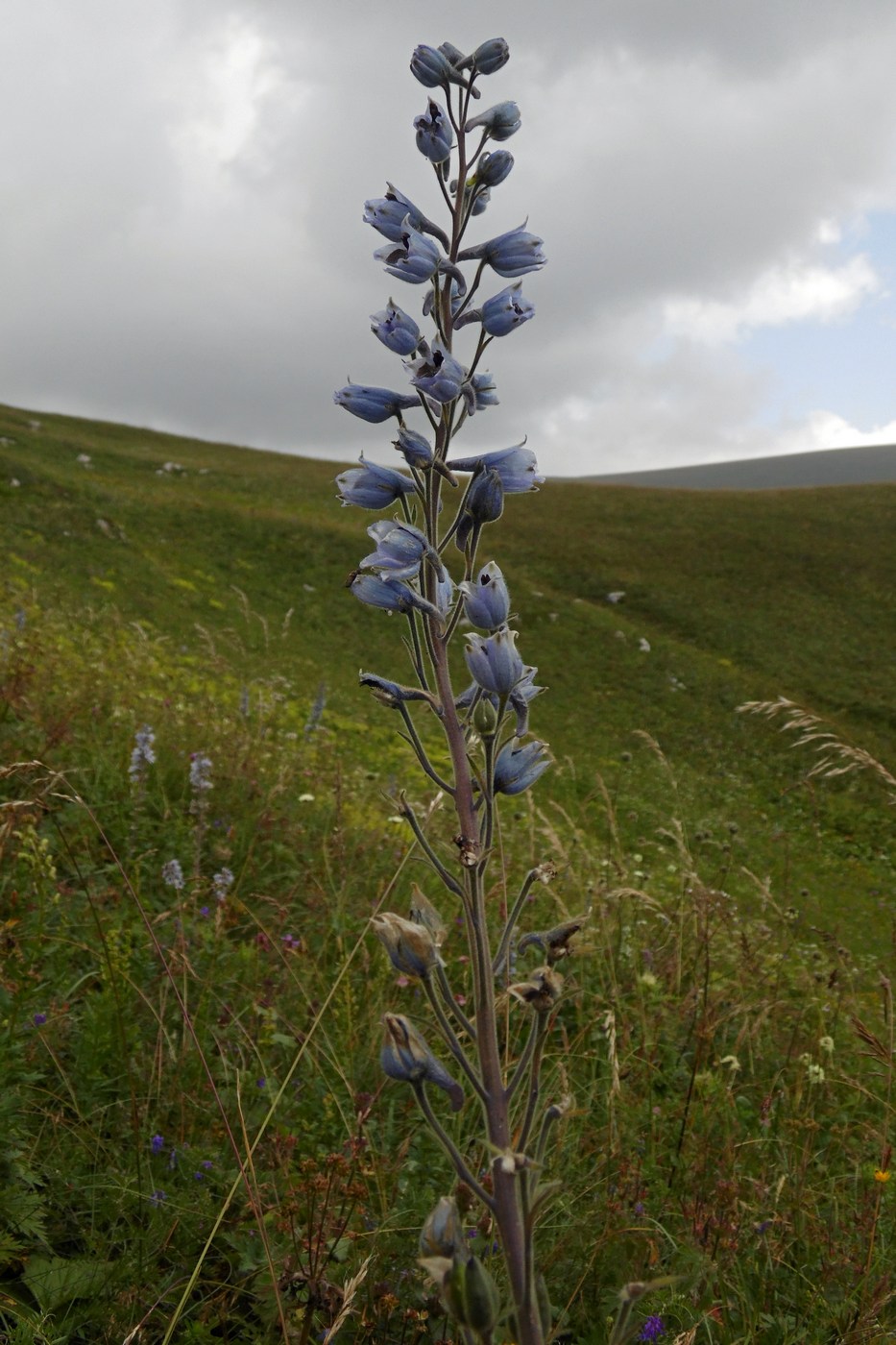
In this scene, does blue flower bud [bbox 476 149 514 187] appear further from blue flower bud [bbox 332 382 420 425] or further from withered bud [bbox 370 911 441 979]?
withered bud [bbox 370 911 441 979]

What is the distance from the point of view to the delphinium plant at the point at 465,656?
1.52 m

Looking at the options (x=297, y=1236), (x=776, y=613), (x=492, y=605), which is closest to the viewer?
(x=492, y=605)

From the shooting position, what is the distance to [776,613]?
26500 mm

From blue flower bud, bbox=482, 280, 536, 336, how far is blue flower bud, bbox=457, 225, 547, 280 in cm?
14

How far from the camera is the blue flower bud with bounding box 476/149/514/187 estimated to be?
2.12 m

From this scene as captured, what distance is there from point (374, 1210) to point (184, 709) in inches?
239

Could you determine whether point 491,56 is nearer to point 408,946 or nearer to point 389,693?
point 389,693

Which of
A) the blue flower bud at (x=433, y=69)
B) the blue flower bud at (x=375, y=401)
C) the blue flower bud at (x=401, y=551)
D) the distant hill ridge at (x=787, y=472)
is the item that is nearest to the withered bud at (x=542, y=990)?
the blue flower bud at (x=401, y=551)

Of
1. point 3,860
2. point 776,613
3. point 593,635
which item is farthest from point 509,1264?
point 776,613

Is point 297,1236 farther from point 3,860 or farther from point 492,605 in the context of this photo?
point 3,860

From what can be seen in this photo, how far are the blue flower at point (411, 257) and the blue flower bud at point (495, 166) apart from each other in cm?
31

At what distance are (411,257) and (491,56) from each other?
66 centimetres

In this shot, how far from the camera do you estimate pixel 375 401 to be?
2.03 meters

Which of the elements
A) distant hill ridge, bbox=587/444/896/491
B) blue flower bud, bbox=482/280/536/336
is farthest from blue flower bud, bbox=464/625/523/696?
distant hill ridge, bbox=587/444/896/491
